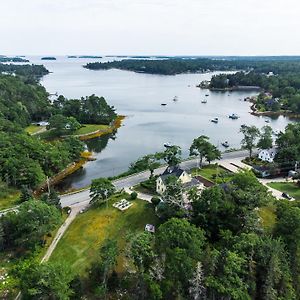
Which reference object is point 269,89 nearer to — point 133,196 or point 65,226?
point 133,196

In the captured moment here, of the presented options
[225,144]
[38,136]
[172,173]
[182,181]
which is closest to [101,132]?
[38,136]

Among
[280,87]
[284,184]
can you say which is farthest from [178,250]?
[280,87]

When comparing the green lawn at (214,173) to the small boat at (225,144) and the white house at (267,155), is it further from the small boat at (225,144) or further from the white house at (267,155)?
the small boat at (225,144)

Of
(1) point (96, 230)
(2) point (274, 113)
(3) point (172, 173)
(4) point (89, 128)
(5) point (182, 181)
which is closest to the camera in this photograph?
(1) point (96, 230)

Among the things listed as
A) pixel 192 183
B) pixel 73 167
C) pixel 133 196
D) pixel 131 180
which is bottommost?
pixel 73 167

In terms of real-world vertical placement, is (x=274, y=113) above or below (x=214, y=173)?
below

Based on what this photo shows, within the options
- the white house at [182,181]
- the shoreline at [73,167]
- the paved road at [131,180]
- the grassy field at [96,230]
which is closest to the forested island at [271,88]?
the paved road at [131,180]
